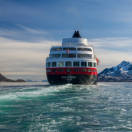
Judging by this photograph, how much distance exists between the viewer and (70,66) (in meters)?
56.1

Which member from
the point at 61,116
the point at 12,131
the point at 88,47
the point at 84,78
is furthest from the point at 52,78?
the point at 12,131

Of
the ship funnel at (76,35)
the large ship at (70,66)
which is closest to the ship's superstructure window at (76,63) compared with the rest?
the large ship at (70,66)

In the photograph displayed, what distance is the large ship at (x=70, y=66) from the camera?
181 feet

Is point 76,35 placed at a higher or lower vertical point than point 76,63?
higher

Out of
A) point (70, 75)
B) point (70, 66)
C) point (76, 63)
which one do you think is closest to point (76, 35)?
point (76, 63)

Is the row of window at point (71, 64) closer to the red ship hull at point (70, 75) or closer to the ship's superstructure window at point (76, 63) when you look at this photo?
the ship's superstructure window at point (76, 63)

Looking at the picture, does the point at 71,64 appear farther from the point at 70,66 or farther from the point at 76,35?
the point at 76,35

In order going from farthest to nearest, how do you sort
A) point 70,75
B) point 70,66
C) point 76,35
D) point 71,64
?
1. point 76,35
2. point 71,64
3. point 70,66
4. point 70,75

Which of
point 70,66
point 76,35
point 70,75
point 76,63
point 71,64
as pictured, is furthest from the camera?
point 76,35

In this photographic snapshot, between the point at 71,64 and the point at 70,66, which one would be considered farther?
the point at 71,64

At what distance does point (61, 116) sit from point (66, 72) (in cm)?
4087

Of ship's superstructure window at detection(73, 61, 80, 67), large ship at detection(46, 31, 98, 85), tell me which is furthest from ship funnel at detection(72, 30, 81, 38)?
ship's superstructure window at detection(73, 61, 80, 67)

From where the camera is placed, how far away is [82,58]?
192 ft

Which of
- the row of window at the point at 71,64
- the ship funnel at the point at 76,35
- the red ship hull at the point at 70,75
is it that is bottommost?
the red ship hull at the point at 70,75
